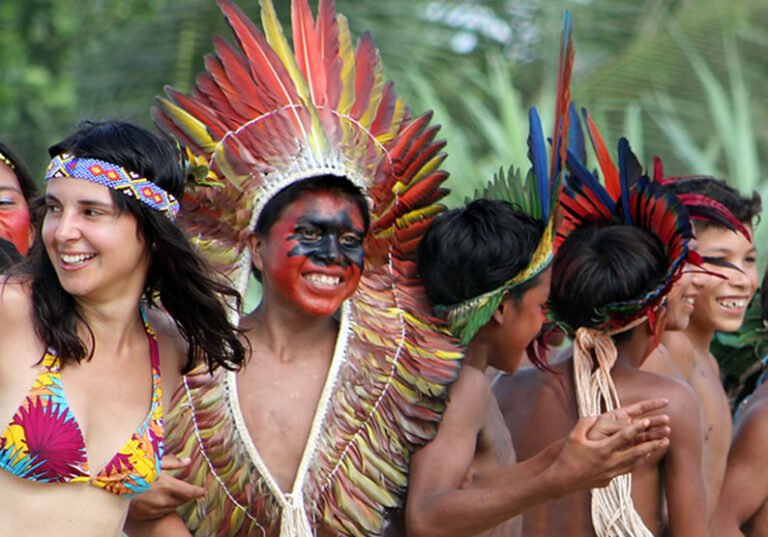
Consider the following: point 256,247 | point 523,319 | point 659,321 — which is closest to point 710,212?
point 659,321

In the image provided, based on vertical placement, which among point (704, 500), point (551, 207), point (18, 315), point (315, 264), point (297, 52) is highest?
point (297, 52)

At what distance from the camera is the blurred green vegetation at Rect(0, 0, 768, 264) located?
8758 mm

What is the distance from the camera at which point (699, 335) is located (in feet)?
17.5

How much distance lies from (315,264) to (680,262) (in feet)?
3.79

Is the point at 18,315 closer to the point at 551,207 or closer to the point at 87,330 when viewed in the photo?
the point at 87,330

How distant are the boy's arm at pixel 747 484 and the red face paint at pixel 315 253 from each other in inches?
57.4

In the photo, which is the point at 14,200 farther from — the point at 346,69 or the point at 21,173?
the point at 346,69

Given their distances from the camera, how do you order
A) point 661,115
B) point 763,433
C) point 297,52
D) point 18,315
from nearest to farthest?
point 18,315 → point 297,52 → point 763,433 → point 661,115

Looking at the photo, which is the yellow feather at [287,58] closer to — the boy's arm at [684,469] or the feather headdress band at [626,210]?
the feather headdress band at [626,210]

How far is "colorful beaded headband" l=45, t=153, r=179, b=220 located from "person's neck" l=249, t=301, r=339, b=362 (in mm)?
663

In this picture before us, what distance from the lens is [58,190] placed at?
339cm

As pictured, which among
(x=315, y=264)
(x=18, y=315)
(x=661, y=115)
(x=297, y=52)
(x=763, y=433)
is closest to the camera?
→ (x=18, y=315)

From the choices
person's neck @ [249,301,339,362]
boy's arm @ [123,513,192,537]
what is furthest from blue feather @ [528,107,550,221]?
boy's arm @ [123,513,192,537]

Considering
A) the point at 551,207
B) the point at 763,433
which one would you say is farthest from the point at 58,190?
the point at 763,433
